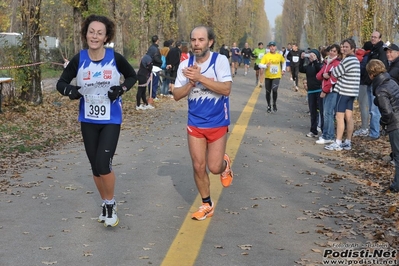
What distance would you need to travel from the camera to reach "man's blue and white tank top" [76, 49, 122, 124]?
20.7 feet

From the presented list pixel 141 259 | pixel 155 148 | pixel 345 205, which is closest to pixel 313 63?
pixel 155 148

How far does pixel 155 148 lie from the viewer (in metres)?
11.7

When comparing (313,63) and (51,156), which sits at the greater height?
(313,63)

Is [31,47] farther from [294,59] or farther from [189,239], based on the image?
[294,59]

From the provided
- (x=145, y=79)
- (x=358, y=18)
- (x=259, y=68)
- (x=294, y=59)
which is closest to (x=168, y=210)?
(x=145, y=79)

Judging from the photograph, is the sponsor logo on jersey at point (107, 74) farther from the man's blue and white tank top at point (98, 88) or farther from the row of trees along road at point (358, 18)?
the row of trees along road at point (358, 18)

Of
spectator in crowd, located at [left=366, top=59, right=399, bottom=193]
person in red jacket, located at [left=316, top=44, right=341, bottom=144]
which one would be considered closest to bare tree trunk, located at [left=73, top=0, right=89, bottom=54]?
person in red jacket, located at [left=316, top=44, right=341, bottom=144]

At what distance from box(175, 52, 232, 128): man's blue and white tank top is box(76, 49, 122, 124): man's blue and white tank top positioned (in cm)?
74

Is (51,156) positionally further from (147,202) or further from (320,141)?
(320,141)

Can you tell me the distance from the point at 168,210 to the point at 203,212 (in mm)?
565

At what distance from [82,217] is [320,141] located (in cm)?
725

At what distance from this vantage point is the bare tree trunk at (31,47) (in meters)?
17.6

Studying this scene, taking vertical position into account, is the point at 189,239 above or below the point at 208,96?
below

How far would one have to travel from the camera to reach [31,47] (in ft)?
59.1
